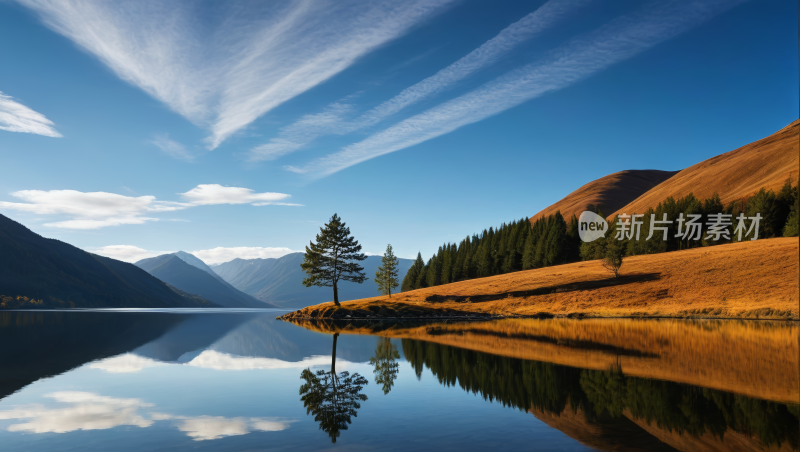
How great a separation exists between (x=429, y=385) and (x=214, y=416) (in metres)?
9.35

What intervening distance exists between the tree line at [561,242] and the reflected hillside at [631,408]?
70369 mm

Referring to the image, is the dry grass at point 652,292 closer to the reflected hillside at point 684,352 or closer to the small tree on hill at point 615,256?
the small tree on hill at point 615,256

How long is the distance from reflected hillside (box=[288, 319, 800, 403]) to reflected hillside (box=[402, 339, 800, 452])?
6.16 feet

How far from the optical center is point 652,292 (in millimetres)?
69125

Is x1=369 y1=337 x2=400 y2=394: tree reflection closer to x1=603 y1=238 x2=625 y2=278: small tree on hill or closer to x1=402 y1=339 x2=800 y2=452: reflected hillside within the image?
x1=402 y1=339 x2=800 y2=452: reflected hillside

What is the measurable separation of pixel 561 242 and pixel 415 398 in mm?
112011

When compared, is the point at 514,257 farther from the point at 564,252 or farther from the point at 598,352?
the point at 598,352

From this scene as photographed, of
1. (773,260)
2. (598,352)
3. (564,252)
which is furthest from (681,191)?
(598,352)

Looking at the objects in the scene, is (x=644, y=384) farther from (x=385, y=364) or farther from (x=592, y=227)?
(x=592, y=227)

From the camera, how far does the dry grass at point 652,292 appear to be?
58219mm

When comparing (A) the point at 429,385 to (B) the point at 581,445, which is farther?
(A) the point at 429,385

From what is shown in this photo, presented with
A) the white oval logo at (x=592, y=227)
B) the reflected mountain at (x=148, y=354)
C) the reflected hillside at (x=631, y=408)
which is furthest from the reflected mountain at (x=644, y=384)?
the white oval logo at (x=592, y=227)

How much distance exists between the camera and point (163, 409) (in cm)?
1534

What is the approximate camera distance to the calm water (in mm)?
11781
